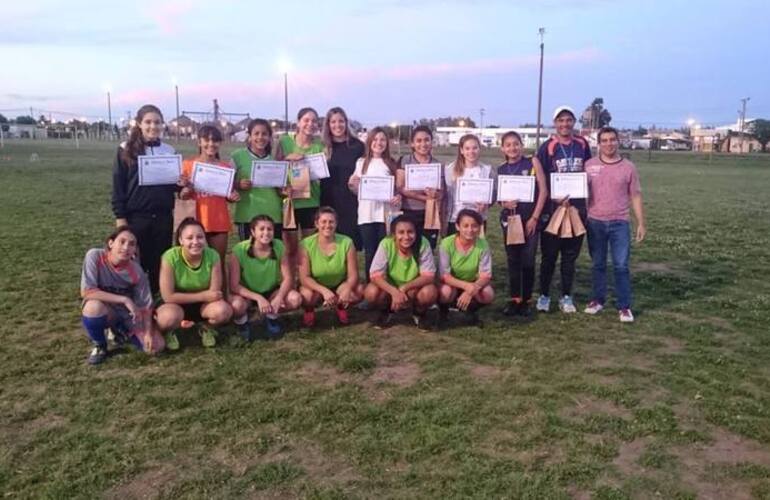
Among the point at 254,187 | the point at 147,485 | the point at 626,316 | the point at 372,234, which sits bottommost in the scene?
the point at 147,485

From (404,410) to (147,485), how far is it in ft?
5.31

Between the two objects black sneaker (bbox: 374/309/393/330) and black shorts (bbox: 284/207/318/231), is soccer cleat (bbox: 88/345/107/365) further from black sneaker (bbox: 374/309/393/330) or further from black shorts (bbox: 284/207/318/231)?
black sneaker (bbox: 374/309/393/330)

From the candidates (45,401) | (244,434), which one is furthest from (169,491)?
(45,401)

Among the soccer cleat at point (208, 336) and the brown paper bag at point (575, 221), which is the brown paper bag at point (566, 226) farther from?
the soccer cleat at point (208, 336)

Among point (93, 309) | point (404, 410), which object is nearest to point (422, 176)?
point (404, 410)

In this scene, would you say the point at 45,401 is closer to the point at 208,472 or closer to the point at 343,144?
the point at 208,472

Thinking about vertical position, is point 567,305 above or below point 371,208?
below

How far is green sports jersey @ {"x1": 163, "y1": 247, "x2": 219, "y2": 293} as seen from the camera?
5.46 m

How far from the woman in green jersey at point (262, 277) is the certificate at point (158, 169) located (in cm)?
77

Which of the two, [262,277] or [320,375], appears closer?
[320,375]

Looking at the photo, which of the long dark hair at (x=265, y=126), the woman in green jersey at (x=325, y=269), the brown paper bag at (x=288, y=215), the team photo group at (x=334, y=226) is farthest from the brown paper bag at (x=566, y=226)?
the long dark hair at (x=265, y=126)

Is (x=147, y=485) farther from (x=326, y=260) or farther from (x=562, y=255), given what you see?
(x=562, y=255)

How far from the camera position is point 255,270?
579 cm

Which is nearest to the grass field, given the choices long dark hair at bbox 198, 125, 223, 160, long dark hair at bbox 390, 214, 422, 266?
long dark hair at bbox 390, 214, 422, 266
